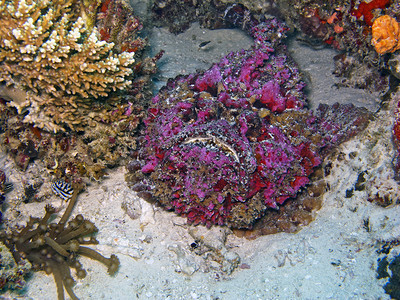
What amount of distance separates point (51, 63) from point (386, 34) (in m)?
5.05

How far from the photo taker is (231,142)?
127 inches

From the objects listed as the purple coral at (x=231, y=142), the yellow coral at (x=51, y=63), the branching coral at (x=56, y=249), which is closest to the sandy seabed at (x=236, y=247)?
the branching coral at (x=56, y=249)

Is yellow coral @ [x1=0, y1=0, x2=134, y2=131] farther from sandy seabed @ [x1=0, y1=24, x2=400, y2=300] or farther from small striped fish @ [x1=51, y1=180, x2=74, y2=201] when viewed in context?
sandy seabed @ [x1=0, y1=24, x2=400, y2=300]

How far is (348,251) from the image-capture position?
3.31 metres

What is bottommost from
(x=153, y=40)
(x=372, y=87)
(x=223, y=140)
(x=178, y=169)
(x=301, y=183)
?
(x=301, y=183)

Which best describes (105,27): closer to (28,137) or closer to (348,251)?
(28,137)

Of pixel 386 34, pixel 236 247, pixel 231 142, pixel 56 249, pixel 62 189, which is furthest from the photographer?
pixel 386 34

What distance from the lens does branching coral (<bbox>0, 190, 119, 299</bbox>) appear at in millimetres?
2910

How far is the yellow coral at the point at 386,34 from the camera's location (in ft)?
14.2

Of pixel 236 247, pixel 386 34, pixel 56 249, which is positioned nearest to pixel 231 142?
pixel 236 247

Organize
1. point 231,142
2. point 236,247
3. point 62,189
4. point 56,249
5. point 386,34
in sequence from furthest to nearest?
point 386,34 < point 236,247 < point 62,189 < point 231,142 < point 56,249

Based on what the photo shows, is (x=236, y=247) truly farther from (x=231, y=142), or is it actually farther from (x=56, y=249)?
(x=56, y=249)

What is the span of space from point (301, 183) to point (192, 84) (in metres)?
2.16

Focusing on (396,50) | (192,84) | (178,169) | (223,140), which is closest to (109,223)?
(178,169)
